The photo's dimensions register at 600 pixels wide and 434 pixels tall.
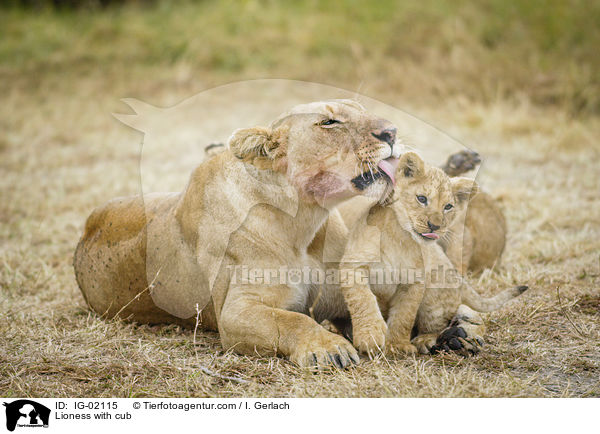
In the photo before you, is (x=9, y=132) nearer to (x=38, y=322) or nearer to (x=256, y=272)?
(x=38, y=322)

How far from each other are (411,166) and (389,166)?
4.1 inches

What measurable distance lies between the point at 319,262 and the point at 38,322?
172 centimetres

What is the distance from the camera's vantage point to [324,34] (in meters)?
13.1

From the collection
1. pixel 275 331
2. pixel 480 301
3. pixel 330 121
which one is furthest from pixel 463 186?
pixel 275 331

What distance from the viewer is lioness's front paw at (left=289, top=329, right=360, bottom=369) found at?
3127 millimetres

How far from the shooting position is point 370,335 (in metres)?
3.26

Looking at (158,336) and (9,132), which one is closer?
(158,336)

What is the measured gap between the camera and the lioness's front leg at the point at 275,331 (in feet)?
10.4

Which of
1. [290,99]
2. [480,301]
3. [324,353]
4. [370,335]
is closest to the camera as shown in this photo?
[324,353]

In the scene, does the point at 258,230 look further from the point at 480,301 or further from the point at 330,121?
the point at 480,301

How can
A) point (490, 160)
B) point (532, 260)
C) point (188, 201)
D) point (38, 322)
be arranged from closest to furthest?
point (188, 201), point (38, 322), point (532, 260), point (490, 160)

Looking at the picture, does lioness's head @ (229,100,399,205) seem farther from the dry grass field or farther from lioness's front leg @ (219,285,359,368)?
the dry grass field
